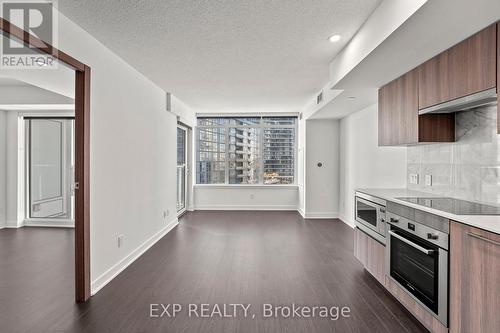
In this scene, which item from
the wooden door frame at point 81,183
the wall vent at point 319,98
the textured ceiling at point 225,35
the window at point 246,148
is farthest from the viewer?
the window at point 246,148

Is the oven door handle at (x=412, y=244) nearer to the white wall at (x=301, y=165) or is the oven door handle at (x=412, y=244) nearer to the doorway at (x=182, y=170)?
the white wall at (x=301, y=165)

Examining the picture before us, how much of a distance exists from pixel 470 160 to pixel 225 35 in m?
2.57

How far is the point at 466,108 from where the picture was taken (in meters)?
2.45

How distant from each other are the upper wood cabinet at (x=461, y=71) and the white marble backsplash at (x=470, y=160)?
46cm

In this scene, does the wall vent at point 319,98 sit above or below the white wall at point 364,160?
above

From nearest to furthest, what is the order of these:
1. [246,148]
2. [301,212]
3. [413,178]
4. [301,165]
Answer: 1. [413,178]
2. [301,212]
3. [301,165]
4. [246,148]

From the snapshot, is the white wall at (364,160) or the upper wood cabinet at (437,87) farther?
the white wall at (364,160)

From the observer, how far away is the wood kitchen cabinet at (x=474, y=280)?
1.53 metres

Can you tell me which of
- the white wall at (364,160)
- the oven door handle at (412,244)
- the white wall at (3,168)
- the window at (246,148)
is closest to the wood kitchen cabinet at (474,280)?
the oven door handle at (412,244)

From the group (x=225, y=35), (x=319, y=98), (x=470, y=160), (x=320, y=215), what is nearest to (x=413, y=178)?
(x=470, y=160)

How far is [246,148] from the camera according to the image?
7.59 metres

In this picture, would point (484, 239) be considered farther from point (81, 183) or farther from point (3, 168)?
point (3, 168)

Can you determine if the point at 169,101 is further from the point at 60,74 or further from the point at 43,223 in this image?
the point at 43,223

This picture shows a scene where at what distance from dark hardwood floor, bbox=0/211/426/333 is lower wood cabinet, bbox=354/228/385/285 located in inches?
6.1
